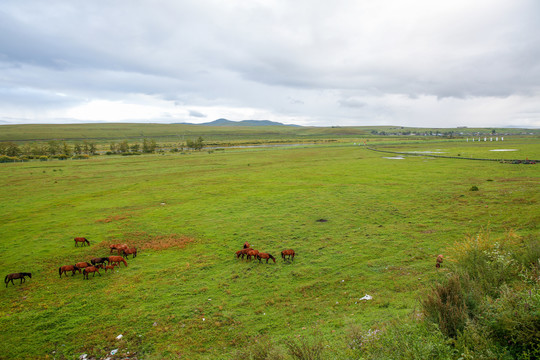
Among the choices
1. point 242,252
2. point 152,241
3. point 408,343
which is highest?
point 408,343

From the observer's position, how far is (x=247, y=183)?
38969 mm

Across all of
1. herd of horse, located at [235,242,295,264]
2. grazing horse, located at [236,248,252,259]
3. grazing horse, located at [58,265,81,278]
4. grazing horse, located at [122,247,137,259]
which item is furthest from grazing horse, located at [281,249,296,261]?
grazing horse, located at [58,265,81,278]

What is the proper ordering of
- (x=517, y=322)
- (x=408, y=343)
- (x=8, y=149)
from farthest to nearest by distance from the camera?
(x=8, y=149)
(x=408, y=343)
(x=517, y=322)

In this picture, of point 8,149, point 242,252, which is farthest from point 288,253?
point 8,149

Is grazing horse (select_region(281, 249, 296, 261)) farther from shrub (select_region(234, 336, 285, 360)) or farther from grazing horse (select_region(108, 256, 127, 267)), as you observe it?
grazing horse (select_region(108, 256, 127, 267))

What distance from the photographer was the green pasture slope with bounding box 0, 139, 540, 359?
364 inches

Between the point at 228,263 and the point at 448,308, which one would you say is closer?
the point at 448,308

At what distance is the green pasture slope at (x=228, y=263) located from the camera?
9.23 m

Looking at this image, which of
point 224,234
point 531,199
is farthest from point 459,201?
point 224,234

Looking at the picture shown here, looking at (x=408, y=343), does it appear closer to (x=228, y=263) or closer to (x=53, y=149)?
(x=228, y=263)

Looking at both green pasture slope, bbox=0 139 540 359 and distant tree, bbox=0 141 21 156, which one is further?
distant tree, bbox=0 141 21 156

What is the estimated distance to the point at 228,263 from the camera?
14.5 m

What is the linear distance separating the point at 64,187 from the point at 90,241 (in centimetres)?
2820

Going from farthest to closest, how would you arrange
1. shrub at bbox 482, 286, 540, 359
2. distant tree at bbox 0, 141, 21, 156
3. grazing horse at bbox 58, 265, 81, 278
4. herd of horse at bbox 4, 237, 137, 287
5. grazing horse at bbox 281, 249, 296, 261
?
distant tree at bbox 0, 141, 21, 156
grazing horse at bbox 281, 249, 296, 261
grazing horse at bbox 58, 265, 81, 278
herd of horse at bbox 4, 237, 137, 287
shrub at bbox 482, 286, 540, 359
